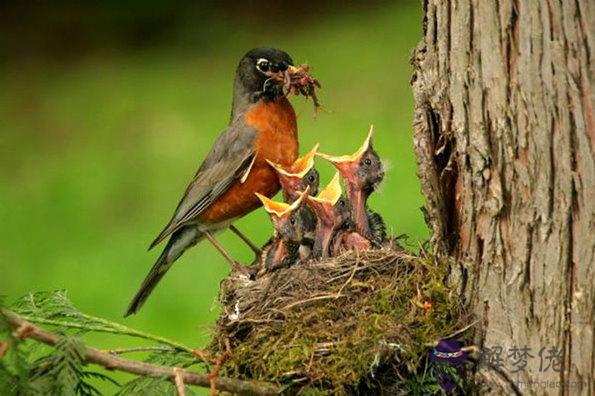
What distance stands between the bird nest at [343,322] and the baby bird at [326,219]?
1.36 feet

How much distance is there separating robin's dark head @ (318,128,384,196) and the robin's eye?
1.00 meters

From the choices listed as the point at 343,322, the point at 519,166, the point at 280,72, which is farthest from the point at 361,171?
the point at 519,166

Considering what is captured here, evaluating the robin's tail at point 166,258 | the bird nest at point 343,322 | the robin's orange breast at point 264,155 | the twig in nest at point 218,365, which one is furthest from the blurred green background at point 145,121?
the twig in nest at point 218,365

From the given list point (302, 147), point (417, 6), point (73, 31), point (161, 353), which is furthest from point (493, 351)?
point (73, 31)

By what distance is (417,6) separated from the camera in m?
13.5

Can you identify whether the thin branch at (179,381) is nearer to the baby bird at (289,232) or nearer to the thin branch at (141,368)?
the thin branch at (141,368)

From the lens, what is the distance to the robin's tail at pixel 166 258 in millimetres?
6781

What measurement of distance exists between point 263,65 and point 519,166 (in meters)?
2.96

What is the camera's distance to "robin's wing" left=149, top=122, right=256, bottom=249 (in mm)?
6582

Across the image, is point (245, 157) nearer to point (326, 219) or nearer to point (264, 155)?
point (264, 155)

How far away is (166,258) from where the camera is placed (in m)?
6.88

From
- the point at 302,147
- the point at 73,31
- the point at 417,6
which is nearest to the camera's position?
the point at 302,147

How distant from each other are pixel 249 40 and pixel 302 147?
314cm

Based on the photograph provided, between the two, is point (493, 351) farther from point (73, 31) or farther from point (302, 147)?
point (73, 31)
